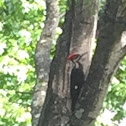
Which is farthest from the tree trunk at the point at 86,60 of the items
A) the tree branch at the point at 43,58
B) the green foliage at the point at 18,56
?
the green foliage at the point at 18,56

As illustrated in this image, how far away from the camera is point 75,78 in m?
2.91

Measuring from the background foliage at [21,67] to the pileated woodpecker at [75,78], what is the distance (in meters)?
1.84

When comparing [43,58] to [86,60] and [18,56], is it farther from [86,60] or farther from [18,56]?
[18,56]

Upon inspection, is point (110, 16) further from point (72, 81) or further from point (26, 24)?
point (26, 24)

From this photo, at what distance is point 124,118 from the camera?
6.84 meters

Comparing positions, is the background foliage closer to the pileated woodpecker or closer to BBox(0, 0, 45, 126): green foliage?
BBox(0, 0, 45, 126): green foliage

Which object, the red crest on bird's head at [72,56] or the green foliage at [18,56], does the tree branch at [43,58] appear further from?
the green foliage at [18,56]

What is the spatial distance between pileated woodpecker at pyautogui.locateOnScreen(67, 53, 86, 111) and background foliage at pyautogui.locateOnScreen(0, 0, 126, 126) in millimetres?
1844

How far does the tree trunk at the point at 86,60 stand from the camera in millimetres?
2447

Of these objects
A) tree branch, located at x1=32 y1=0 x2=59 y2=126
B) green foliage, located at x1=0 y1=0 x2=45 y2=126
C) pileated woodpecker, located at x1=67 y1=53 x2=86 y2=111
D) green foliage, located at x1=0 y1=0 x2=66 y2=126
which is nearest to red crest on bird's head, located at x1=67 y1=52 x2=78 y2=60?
pileated woodpecker, located at x1=67 y1=53 x2=86 y2=111

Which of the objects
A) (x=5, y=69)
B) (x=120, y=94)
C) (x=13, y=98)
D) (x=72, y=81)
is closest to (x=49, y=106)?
(x=72, y=81)

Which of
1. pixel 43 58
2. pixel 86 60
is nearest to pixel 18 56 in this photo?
pixel 43 58

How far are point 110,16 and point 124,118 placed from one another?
182 inches

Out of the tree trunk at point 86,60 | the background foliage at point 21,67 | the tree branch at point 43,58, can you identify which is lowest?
the tree trunk at point 86,60
